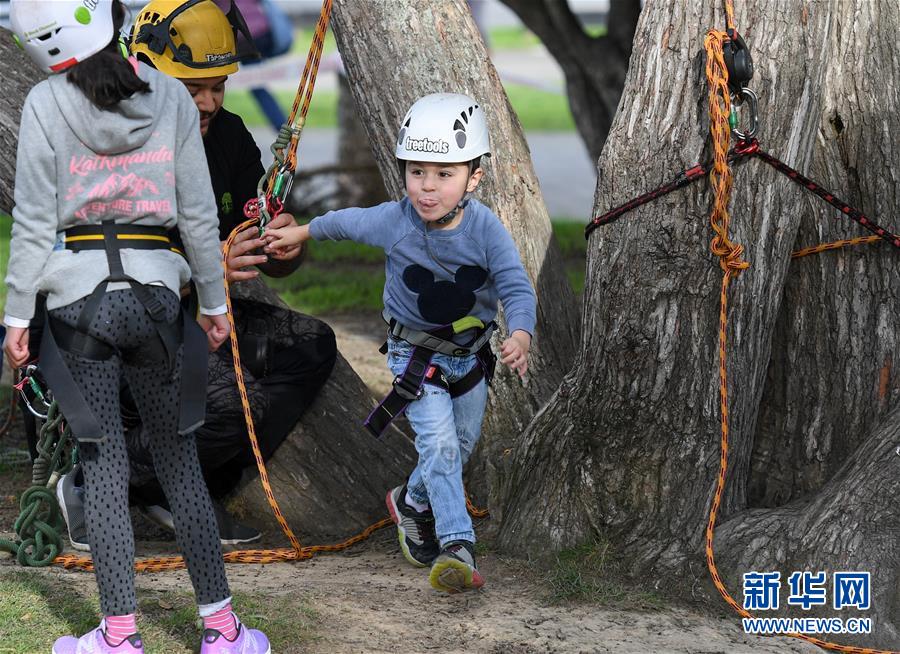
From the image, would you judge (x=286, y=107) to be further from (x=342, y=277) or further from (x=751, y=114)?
(x=751, y=114)

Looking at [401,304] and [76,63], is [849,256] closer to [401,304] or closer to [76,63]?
[401,304]

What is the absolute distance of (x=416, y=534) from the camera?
423cm

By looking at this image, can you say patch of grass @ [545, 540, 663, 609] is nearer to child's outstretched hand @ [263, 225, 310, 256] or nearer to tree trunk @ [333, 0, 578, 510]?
tree trunk @ [333, 0, 578, 510]

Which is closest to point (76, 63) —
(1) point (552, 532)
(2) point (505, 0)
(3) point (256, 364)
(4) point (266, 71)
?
(3) point (256, 364)

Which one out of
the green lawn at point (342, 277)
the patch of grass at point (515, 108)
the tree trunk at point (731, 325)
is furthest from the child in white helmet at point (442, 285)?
the patch of grass at point (515, 108)

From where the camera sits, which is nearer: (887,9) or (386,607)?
(386,607)

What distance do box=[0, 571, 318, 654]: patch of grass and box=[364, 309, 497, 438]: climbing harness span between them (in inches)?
26.7

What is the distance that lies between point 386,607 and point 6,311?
1503mm

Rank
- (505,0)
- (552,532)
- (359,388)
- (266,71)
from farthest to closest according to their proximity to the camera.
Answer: (266,71)
(505,0)
(359,388)
(552,532)

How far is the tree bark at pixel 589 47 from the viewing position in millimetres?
9391

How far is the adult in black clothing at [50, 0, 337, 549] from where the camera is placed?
4262mm

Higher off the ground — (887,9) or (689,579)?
(887,9)

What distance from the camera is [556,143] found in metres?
21.3

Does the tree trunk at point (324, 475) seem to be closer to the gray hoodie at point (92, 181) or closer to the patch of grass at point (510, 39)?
the gray hoodie at point (92, 181)
